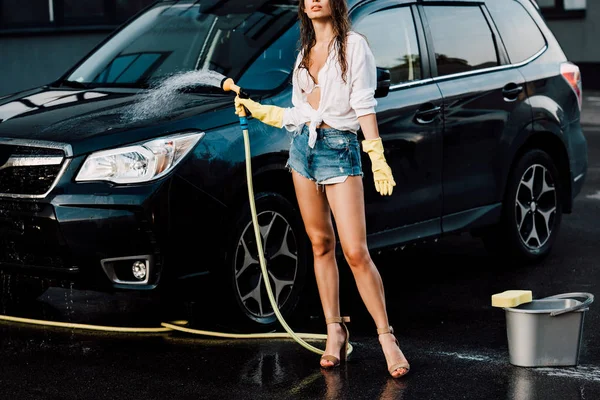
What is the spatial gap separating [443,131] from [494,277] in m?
1.23

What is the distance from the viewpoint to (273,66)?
7277mm

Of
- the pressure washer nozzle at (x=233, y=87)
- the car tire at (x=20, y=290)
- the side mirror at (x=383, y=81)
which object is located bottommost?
the car tire at (x=20, y=290)

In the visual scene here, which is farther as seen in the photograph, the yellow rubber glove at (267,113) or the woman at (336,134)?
the yellow rubber glove at (267,113)

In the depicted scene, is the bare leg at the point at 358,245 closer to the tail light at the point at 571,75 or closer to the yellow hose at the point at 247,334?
the yellow hose at the point at 247,334

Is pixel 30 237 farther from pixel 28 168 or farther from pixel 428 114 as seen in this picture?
pixel 428 114

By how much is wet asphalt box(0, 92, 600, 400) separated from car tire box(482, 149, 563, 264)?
239 millimetres

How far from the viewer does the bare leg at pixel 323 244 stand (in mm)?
6051

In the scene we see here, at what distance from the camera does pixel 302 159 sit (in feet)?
19.6

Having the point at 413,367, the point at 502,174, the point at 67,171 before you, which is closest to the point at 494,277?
the point at 502,174

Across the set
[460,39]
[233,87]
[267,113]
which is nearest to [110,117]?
[233,87]

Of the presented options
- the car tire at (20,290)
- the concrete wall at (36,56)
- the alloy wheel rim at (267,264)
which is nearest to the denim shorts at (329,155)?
the alloy wheel rim at (267,264)

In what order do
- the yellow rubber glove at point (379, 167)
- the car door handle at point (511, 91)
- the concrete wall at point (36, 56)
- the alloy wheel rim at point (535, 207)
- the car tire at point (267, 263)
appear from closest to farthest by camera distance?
the yellow rubber glove at point (379, 167), the car tire at point (267, 263), the car door handle at point (511, 91), the alloy wheel rim at point (535, 207), the concrete wall at point (36, 56)

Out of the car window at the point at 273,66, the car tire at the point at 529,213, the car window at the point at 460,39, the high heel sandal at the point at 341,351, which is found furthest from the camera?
the car tire at the point at 529,213

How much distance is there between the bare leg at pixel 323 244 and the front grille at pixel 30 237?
123cm
